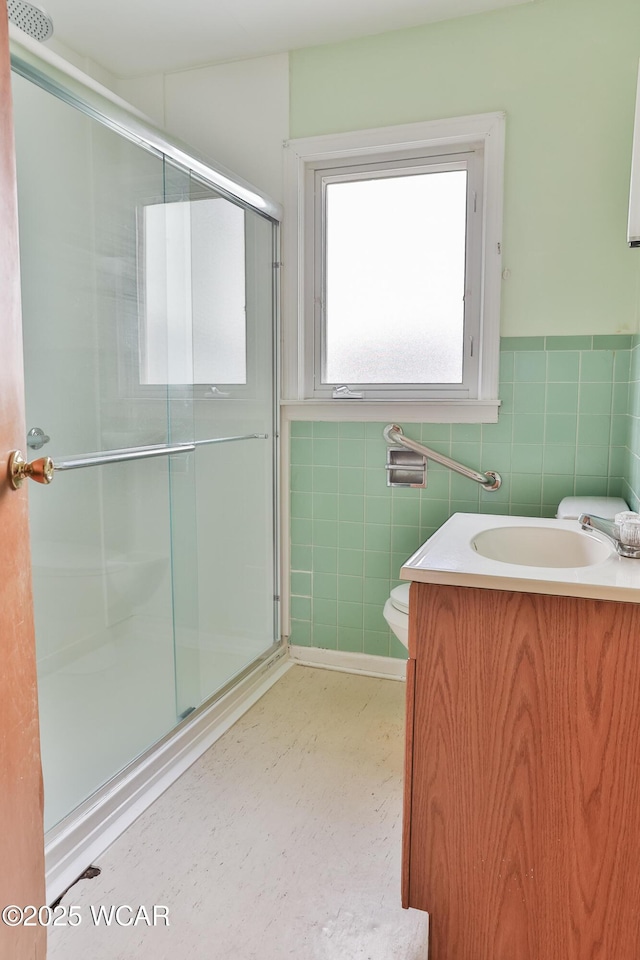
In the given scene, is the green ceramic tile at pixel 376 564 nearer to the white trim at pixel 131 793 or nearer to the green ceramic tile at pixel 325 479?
the green ceramic tile at pixel 325 479

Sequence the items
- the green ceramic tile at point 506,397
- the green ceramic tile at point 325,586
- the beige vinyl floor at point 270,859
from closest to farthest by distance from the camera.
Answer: the beige vinyl floor at point 270,859, the green ceramic tile at point 506,397, the green ceramic tile at point 325,586

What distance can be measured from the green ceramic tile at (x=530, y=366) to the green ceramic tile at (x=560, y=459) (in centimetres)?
25

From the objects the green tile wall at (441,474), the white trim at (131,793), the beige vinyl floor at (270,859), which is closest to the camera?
the beige vinyl floor at (270,859)

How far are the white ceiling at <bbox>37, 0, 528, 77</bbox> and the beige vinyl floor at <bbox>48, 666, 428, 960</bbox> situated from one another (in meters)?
2.41

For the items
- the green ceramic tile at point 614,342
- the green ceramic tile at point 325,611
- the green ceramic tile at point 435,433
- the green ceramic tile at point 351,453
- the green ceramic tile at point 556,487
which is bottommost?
the green ceramic tile at point 325,611

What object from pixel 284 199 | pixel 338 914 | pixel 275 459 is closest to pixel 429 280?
pixel 284 199

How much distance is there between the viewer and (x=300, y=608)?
8.80ft

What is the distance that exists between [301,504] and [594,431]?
114 cm

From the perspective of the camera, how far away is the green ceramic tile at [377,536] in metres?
2.52

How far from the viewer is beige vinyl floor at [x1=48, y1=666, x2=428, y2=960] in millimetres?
1312

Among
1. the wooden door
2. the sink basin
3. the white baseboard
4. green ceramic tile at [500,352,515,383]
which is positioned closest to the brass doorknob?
the wooden door

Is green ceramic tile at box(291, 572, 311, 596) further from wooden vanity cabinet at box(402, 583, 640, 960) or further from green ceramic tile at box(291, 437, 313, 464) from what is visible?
wooden vanity cabinet at box(402, 583, 640, 960)

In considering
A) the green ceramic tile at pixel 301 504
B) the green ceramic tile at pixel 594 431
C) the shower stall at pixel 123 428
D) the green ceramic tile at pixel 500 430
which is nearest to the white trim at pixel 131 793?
the shower stall at pixel 123 428

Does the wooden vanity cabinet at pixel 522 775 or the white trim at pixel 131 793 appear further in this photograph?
the white trim at pixel 131 793
